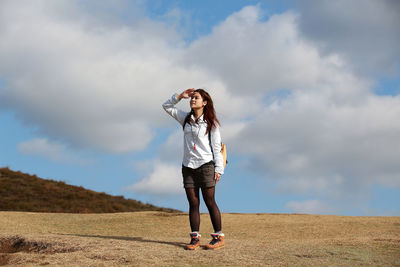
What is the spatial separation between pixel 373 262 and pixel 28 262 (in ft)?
15.5

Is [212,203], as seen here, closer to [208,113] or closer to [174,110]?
[208,113]

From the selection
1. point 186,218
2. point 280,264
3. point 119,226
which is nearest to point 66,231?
point 119,226

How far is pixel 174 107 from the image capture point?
22.6 ft

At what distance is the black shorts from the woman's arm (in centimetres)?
78

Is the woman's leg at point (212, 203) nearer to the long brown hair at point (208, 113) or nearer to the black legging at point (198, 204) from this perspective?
the black legging at point (198, 204)

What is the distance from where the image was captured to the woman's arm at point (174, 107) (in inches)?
262

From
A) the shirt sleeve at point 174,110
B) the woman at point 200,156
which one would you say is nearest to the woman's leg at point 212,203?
the woman at point 200,156

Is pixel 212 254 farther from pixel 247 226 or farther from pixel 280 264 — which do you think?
pixel 247 226

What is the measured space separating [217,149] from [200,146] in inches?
10.1

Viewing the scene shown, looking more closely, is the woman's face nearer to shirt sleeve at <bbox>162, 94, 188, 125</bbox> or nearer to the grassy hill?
shirt sleeve at <bbox>162, 94, 188, 125</bbox>

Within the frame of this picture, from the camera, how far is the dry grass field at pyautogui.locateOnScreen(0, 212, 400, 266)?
19.3 feet

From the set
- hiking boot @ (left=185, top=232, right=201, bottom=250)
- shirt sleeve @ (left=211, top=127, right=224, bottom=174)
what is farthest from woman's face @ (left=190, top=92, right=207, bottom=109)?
hiking boot @ (left=185, top=232, right=201, bottom=250)

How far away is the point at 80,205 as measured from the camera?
18.5m

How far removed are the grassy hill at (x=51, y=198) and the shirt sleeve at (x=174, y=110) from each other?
Result: 1185cm
